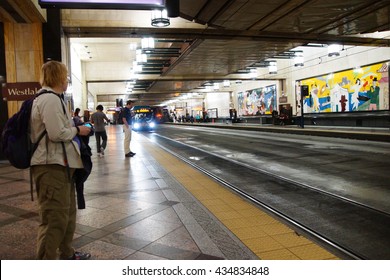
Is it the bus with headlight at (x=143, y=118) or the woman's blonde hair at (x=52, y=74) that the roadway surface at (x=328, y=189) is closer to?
the woman's blonde hair at (x=52, y=74)

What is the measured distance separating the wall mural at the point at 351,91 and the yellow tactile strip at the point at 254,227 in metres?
18.9

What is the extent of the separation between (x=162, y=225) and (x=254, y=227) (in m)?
1.18

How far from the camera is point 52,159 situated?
2986mm

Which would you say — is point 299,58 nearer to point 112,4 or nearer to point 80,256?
point 112,4

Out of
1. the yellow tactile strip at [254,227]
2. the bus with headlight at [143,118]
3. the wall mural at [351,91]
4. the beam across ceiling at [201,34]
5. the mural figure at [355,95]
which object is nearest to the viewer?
the yellow tactile strip at [254,227]

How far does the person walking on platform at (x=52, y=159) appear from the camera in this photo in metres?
2.94

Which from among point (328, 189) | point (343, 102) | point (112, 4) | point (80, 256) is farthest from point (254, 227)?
point (343, 102)

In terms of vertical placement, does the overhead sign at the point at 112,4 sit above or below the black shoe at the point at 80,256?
above

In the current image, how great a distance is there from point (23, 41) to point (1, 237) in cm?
923

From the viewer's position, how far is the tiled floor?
3680 millimetres

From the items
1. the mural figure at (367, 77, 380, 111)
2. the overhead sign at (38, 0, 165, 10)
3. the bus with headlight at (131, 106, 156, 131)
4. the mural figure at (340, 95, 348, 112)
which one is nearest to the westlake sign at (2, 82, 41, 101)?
the overhead sign at (38, 0, 165, 10)

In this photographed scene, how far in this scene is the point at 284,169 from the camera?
9328 millimetres

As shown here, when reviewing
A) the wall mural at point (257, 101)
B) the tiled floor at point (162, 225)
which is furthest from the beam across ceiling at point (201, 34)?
the wall mural at point (257, 101)

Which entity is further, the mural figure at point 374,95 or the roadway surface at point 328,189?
the mural figure at point 374,95
